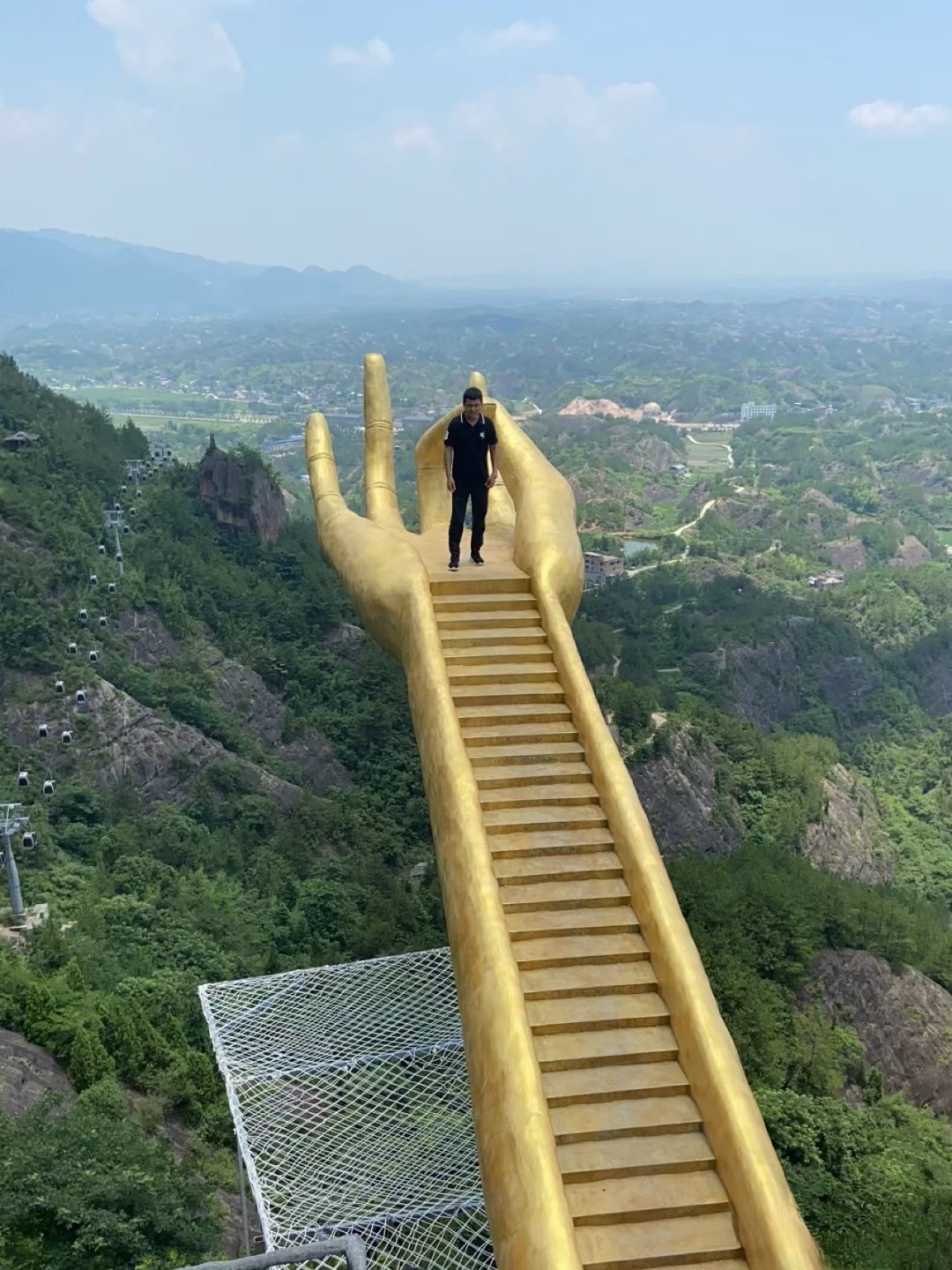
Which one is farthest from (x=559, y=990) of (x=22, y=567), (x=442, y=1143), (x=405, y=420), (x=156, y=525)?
(x=405, y=420)

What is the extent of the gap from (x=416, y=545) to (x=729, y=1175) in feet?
27.5

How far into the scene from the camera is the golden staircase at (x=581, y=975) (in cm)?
691

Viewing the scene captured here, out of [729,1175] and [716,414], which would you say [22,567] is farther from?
[716,414]

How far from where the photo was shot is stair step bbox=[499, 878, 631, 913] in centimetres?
873

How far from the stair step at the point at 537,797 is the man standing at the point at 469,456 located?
323 centimetres

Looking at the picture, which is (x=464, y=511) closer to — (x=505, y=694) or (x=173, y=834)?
(x=505, y=694)

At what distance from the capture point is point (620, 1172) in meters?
Answer: 7.11

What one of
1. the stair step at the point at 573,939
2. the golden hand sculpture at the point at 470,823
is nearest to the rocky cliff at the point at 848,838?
the golden hand sculpture at the point at 470,823

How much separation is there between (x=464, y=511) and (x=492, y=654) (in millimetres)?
1723

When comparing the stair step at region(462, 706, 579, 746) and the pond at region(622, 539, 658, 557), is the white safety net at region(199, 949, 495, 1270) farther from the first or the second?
the pond at region(622, 539, 658, 557)

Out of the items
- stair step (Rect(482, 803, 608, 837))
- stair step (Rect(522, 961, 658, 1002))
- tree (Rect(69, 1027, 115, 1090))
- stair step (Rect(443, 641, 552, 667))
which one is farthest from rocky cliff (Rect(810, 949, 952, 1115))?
stair step (Rect(522, 961, 658, 1002))

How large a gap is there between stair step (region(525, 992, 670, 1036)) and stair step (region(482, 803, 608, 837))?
1.55 metres

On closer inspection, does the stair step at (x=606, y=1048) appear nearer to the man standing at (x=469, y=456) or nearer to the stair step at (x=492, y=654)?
the stair step at (x=492, y=654)

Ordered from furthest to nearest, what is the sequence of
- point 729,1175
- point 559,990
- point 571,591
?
point 571,591 → point 559,990 → point 729,1175
